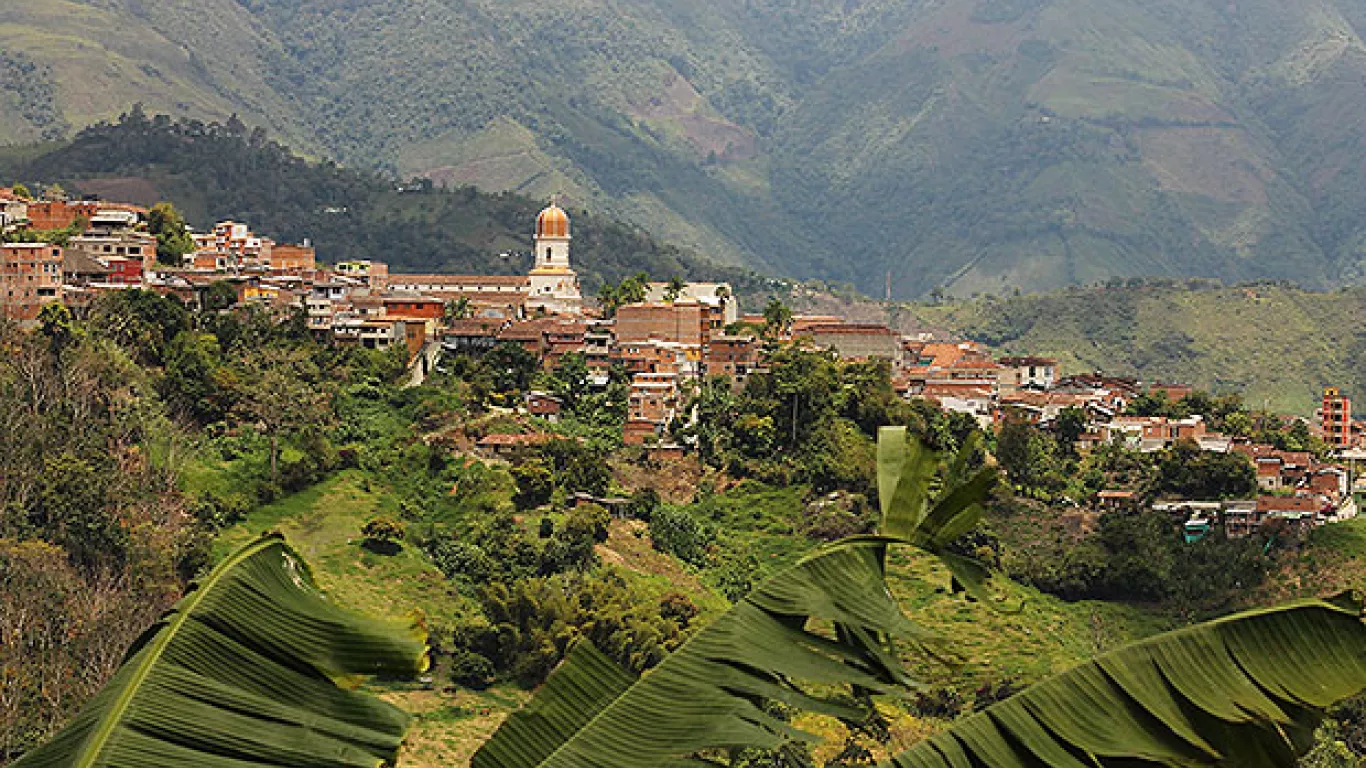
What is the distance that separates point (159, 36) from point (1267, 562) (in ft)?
508

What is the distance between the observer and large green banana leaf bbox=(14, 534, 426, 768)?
4781mm

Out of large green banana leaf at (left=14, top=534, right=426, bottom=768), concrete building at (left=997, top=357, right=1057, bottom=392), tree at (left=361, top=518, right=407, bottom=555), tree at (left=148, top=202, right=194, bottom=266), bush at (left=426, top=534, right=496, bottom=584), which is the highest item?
tree at (left=148, top=202, right=194, bottom=266)

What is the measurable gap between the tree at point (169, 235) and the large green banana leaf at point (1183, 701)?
53209mm

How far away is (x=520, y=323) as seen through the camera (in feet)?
169

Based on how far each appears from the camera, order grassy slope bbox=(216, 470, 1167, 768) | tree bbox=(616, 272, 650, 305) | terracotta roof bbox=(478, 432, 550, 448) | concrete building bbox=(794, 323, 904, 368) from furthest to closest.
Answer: concrete building bbox=(794, 323, 904, 368) → tree bbox=(616, 272, 650, 305) → terracotta roof bbox=(478, 432, 550, 448) → grassy slope bbox=(216, 470, 1167, 768)

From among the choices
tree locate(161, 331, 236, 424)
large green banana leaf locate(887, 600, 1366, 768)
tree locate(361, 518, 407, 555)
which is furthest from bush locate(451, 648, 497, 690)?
large green banana leaf locate(887, 600, 1366, 768)

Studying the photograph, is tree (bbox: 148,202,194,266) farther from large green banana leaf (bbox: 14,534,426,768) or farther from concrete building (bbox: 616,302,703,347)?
large green banana leaf (bbox: 14,534,426,768)

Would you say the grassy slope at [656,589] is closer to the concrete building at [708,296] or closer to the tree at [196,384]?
the tree at [196,384]

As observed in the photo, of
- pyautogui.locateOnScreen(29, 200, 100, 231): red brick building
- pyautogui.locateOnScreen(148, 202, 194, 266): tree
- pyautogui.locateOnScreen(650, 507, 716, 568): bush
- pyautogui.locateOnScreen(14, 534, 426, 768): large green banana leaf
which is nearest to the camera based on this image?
pyautogui.locateOnScreen(14, 534, 426, 768): large green banana leaf

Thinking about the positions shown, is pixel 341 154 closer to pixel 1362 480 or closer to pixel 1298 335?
pixel 1298 335

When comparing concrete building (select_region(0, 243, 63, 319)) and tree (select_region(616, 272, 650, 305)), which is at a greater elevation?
tree (select_region(616, 272, 650, 305))

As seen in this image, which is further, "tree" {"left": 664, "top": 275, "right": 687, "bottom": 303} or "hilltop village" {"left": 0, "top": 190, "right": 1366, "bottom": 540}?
"tree" {"left": 664, "top": 275, "right": 687, "bottom": 303}

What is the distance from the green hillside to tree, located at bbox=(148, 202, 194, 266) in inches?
2404

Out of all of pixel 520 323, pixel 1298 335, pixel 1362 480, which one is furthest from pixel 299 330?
pixel 1298 335
